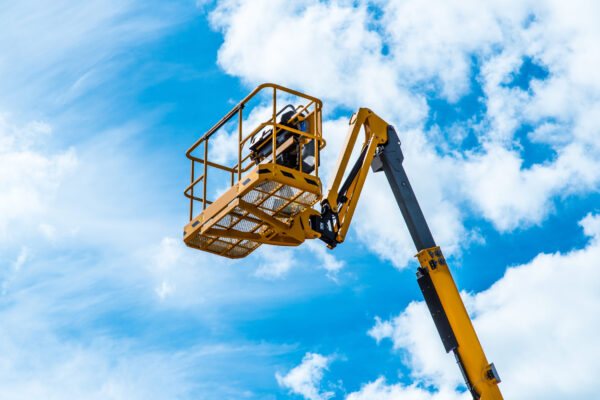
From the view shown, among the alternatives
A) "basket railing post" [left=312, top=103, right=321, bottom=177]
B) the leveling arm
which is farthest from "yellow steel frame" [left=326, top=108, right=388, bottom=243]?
"basket railing post" [left=312, top=103, right=321, bottom=177]

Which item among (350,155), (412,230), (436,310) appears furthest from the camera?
(350,155)

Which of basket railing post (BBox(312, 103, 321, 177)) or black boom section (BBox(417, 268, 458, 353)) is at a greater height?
basket railing post (BBox(312, 103, 321, 177))

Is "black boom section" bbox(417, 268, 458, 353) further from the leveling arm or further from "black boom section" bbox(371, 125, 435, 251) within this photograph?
"black boom section" bbox(371, 125, 435, 251)

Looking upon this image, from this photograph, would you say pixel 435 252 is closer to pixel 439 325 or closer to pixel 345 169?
pixel 439 325

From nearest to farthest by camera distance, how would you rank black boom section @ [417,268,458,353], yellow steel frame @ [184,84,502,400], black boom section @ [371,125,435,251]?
yellow steel frame @ [184,84,502,400]
black boom section @ [417,268,458,353]
black boom section @ [371,125,435,251]

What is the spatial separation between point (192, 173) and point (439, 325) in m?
5.41

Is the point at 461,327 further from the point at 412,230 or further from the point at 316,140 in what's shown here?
the point at 316,140

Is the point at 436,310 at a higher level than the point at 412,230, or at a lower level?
lower

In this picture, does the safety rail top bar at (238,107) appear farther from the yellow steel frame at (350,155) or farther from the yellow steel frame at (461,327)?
the yellow steel frame at (461,327)

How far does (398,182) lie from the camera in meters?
13.9

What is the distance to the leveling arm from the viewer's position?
503 inches

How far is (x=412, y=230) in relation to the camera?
13547 millimetres

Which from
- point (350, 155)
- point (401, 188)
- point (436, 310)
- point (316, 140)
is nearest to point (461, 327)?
point (436, 310)

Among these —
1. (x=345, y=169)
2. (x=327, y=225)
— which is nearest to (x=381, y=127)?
(x=345, y=169)
